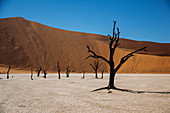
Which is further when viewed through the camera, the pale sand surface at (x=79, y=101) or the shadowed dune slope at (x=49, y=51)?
the shadowed dune slope at (x=49, y=51)

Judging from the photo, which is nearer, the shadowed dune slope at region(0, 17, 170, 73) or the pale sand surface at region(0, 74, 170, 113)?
the pale sand surface at region(0, 74, 170, 113)

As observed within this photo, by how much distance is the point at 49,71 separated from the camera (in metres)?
48.8

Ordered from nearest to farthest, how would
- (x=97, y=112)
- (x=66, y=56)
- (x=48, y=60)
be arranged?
(x=97, y=112) < (x=48, y=60) < (x=66, y=56)

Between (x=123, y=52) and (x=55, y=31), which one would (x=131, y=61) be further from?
(x=55, y=31)

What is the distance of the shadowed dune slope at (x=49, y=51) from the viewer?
50.6m

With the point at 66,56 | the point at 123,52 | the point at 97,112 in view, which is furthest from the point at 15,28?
the point at 97,112

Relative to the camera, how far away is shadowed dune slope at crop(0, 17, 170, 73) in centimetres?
5062

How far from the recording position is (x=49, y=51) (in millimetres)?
58031

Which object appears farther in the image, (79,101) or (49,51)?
(49,51)

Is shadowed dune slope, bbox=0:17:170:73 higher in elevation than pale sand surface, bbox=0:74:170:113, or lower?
higher

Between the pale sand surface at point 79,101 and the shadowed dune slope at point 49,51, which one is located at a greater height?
the shadowed dune slope at point 49,51

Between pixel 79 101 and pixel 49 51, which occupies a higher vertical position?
pixel 49 51

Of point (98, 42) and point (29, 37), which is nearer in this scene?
point (29, 37)

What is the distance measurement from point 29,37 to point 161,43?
219 feet
